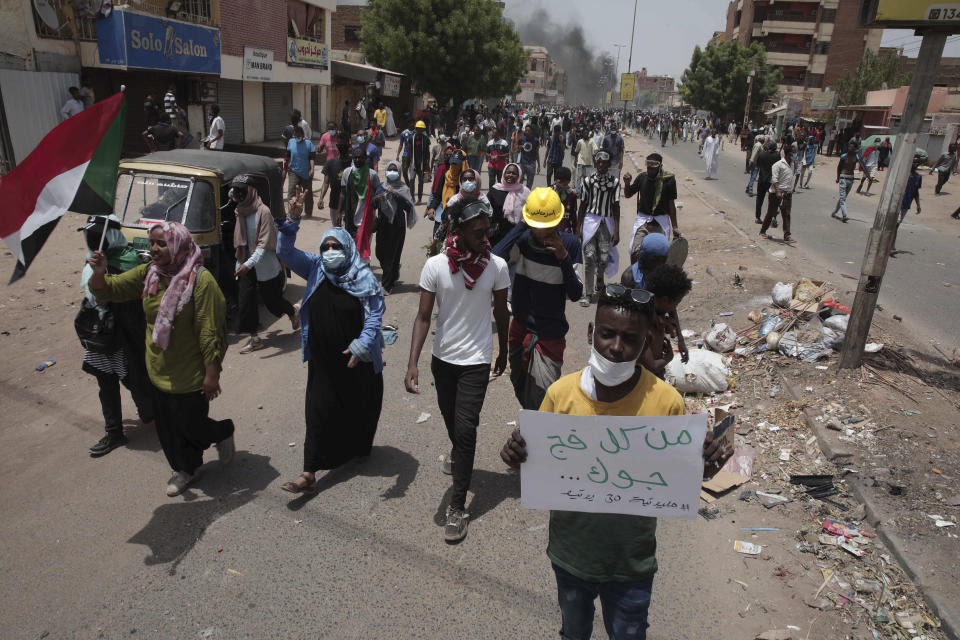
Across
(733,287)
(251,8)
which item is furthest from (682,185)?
(251,8)

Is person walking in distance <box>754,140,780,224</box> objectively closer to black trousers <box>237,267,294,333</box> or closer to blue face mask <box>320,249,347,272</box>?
black trousers <box>237,267,294,333</box>

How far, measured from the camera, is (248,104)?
25.7 metres

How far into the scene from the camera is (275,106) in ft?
93.3

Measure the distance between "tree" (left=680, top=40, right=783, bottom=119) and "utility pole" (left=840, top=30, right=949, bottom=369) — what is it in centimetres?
6053

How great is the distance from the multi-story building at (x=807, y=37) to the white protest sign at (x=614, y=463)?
7805 centimetres

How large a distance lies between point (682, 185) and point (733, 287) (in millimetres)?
13404

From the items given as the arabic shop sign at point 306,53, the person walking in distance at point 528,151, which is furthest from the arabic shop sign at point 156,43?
the person walking in distance at point 528,151

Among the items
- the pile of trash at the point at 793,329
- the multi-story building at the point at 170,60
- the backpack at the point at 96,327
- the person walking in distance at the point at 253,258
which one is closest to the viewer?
the backpack at the point at 96,327

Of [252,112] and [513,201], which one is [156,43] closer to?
[252,112]

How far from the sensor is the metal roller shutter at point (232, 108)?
23.8 meters

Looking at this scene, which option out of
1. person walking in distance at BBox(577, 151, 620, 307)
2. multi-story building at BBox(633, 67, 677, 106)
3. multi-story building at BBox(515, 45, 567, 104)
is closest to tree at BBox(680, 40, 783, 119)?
multi-story building at BBox(515, 45, 567, 104)

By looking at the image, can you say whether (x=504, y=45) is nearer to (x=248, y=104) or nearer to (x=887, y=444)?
(x=248, y=104)

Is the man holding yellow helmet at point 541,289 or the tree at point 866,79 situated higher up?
the tree at point 866,79

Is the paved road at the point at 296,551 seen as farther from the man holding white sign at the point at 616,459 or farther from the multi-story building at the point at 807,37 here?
the multi-story building at the point at 807,37
